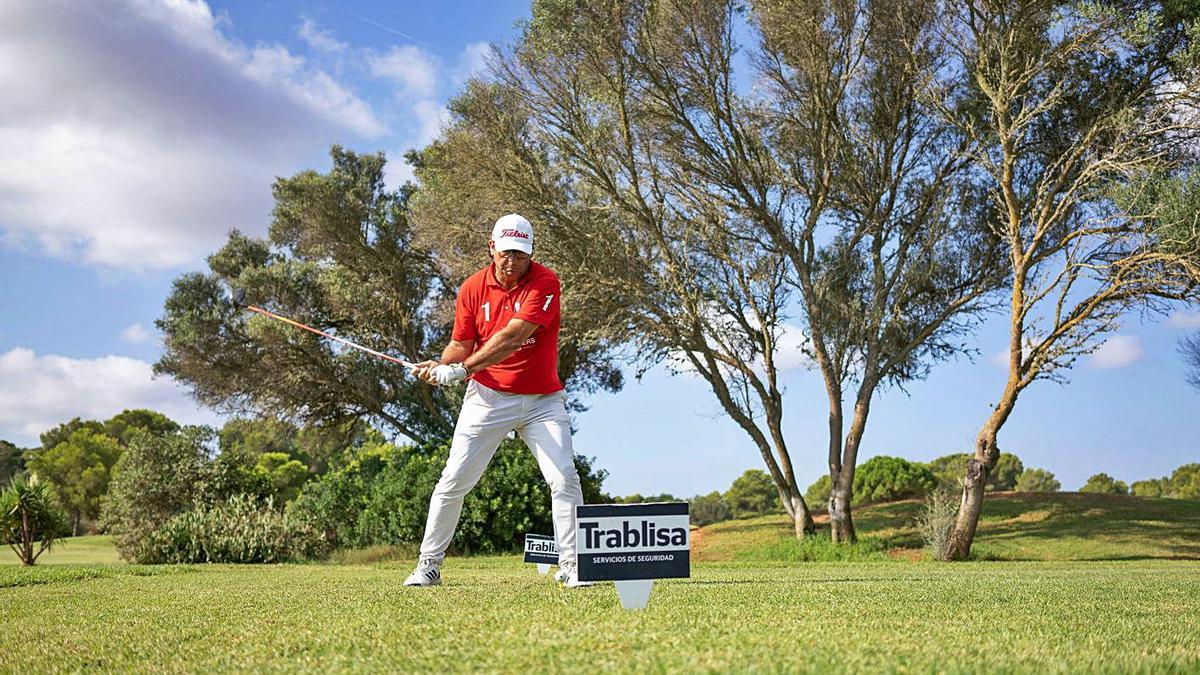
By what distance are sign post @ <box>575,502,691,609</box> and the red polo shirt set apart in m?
1.76

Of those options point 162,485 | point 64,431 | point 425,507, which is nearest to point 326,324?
point 162,485

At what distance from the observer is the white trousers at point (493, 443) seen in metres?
6.92

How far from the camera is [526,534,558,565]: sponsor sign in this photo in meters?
7.81

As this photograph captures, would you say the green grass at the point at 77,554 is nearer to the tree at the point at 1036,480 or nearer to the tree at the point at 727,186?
the tree at the point at 727,186

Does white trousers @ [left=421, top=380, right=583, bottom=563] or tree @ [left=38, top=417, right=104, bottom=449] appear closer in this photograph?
white trousers @ [left=421, top=380, right=583, bottom=563]

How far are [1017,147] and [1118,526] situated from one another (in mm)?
8961

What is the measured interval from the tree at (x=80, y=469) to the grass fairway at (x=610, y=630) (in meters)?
43.5

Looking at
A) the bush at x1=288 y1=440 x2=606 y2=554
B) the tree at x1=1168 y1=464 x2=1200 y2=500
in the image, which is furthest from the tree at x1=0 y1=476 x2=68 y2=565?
the tree at x1=1168 y1=464 x2=1200 y2=500

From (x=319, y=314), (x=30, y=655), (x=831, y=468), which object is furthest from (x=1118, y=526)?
(x=30, y=655)

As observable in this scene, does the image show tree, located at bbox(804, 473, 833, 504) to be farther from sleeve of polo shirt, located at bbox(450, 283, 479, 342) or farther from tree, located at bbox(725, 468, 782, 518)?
sleeve of polo shirt, located at bbox(450, 283, 479, 342)

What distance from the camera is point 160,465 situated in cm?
2270

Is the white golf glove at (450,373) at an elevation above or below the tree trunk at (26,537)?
above

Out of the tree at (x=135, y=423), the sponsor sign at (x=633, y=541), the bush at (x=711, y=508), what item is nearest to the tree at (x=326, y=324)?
the bush at (x=711, y=508)

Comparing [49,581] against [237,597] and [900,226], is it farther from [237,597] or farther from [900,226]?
[900,226]
